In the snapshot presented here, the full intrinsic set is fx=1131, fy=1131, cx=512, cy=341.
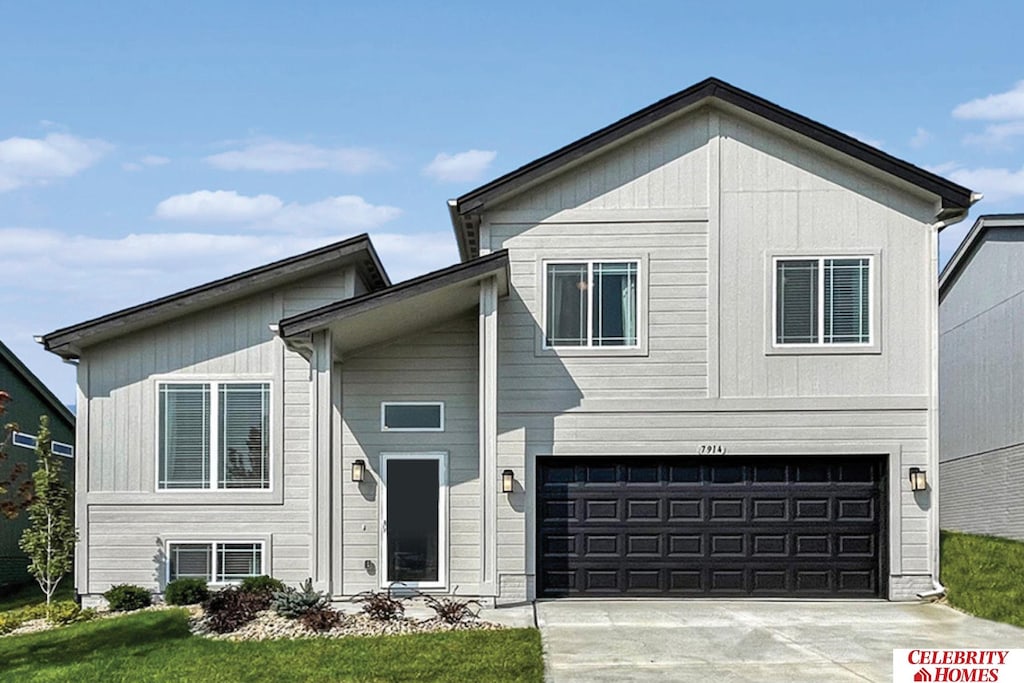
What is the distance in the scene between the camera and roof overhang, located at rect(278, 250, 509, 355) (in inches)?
520

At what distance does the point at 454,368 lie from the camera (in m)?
15.3

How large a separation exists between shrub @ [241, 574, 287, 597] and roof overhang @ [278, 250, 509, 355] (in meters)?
3.04

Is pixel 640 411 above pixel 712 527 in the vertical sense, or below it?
above

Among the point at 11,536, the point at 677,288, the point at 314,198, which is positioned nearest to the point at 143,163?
the point at 314,198

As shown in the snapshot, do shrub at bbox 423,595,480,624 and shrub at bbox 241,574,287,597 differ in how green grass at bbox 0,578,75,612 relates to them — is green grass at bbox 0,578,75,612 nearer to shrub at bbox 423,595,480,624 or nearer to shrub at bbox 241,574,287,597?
shrub at bbox 241,574,287,597

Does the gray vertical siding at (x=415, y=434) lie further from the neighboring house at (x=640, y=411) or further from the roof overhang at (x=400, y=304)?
the roof overhang at (x=400, y=304)

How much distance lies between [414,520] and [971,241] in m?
12.8

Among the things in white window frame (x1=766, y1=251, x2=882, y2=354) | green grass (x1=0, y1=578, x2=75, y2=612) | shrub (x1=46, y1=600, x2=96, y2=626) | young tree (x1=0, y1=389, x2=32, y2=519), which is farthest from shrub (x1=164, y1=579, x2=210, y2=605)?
white window frame (x1=766, y1=251, x2=882, y2=354)

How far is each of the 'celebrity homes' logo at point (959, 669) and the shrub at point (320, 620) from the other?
6938 mm

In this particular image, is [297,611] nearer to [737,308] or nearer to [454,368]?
[454,368]

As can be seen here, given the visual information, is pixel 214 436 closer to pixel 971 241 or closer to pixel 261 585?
pixel 261 585

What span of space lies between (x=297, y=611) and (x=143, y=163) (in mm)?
7723

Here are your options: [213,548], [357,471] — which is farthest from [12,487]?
[357,471]

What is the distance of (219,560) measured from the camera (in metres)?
15.1
